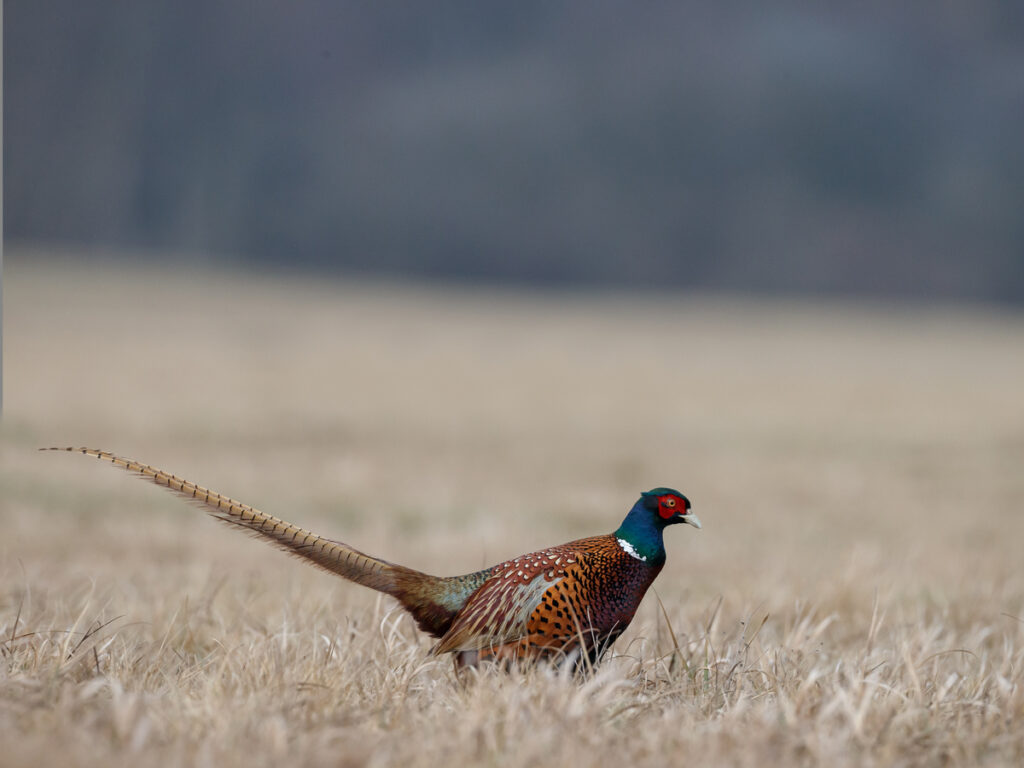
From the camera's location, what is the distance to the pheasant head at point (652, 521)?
142 inches

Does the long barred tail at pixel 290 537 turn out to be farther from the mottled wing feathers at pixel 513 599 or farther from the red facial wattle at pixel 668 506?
the red facial wattle at pixel 668 506

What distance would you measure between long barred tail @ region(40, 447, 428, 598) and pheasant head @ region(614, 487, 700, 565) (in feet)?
2.55

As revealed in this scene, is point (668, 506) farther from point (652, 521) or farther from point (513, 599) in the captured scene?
point (513, 599)

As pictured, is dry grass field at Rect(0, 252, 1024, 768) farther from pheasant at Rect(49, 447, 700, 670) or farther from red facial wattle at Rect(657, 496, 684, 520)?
red facial wattle at Rect(657, 496, 684, 520)

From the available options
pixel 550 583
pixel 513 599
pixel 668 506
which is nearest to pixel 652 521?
pixel 668 506

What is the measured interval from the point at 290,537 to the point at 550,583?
873mm

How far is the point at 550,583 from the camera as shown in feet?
11.8

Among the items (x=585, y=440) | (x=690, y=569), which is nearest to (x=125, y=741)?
(x=690, y=569)

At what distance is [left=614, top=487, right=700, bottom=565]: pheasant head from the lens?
3617 mm

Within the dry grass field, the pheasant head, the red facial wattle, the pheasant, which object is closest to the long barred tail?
the pheasant

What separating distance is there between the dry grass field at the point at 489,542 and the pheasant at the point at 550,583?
0.20 meters

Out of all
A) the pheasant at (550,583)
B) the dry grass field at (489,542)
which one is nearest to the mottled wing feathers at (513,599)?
the pheasant at (550,583)

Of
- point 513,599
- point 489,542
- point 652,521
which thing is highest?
point 652,521

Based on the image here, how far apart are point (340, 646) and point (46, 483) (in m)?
8.21
